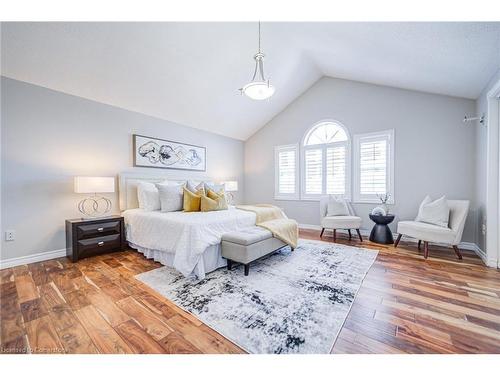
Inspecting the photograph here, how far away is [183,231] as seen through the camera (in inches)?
98.2

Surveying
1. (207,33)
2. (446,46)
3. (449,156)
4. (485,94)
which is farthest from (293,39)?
(449,156)

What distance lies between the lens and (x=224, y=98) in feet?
14.5

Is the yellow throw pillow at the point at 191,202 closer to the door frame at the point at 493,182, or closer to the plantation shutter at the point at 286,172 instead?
the plantation shutter at the point at 286,172

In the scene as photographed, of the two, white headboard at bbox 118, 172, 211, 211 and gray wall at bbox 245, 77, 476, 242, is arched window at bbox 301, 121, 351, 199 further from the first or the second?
white headboard at bbox 118, 172, 211, 211

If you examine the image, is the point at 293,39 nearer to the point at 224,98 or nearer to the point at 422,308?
the point at 224,98

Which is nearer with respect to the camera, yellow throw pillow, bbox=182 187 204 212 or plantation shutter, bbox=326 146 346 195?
yellow throw pillow, bbox=182 187 204 212

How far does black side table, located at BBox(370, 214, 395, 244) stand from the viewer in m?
3.78

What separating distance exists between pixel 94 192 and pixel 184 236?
74.1 inches

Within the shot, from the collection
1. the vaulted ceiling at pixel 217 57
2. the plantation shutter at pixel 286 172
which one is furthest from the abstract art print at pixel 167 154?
the plantation shutter at pixel 286 172

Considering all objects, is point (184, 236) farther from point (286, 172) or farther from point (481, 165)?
point (481, 165)

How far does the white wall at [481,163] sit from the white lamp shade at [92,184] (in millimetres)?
5423

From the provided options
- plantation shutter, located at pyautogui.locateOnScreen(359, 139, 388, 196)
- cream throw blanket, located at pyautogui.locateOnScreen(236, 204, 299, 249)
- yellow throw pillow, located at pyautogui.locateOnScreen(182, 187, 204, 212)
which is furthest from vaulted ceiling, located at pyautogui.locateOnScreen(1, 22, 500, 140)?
cream throw blanket, located at pyautogui.locateOnScreen(236, 204, 299, 249)

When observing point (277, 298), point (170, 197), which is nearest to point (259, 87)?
point (170, 197)

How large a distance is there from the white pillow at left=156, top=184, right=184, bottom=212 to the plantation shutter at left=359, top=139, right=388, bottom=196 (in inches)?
144
